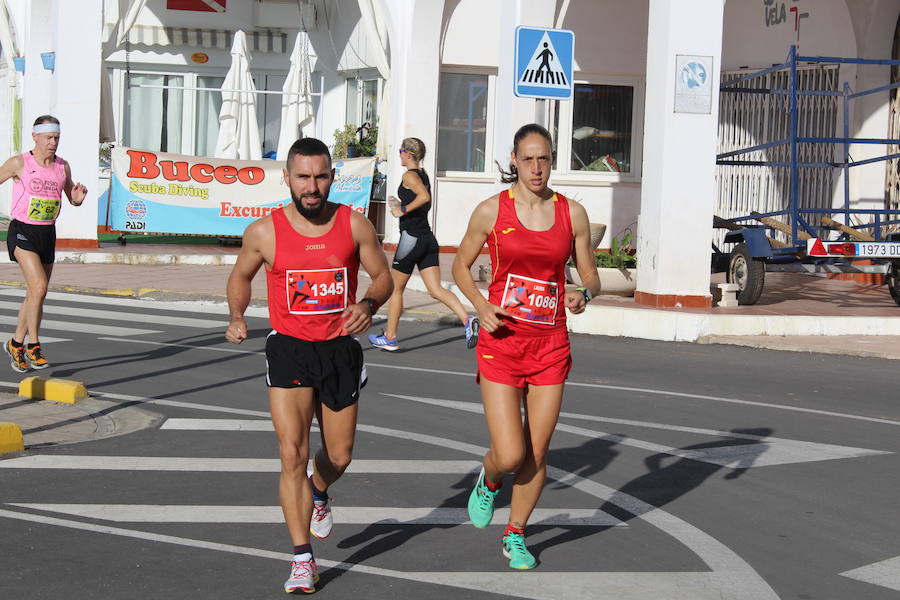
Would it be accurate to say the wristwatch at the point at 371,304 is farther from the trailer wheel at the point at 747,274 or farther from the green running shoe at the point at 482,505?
the trailer wheel at the point at 747,274

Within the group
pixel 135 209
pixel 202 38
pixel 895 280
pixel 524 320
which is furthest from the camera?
pixel 202 38

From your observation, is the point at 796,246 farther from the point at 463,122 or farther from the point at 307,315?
the point at 307,315

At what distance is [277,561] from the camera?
18.7ft

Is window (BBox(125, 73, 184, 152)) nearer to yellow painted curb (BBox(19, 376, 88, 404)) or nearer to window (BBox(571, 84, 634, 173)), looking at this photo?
window (BBox(571, 84, 634, 173))

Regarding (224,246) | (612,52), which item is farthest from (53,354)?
(612,52)

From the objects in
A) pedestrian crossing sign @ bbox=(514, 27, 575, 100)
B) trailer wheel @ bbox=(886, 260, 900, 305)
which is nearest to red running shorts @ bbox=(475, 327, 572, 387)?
pedestrian crossing sign @ bbox=(514, 27, 575, 100)

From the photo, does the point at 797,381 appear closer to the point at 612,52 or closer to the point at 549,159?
the point at 549,159

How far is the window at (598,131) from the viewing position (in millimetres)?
24297

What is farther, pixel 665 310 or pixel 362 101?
pixel 362 101

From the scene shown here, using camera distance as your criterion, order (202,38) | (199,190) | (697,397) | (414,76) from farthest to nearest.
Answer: (202,38), (414,76), (199,190), (697,397)

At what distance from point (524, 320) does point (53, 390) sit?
15.3 feet

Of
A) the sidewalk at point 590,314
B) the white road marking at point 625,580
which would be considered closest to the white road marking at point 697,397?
the sidewalk at point 590,314

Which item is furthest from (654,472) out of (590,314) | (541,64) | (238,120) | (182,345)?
(238,120)

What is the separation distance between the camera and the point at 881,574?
5.75 meters
